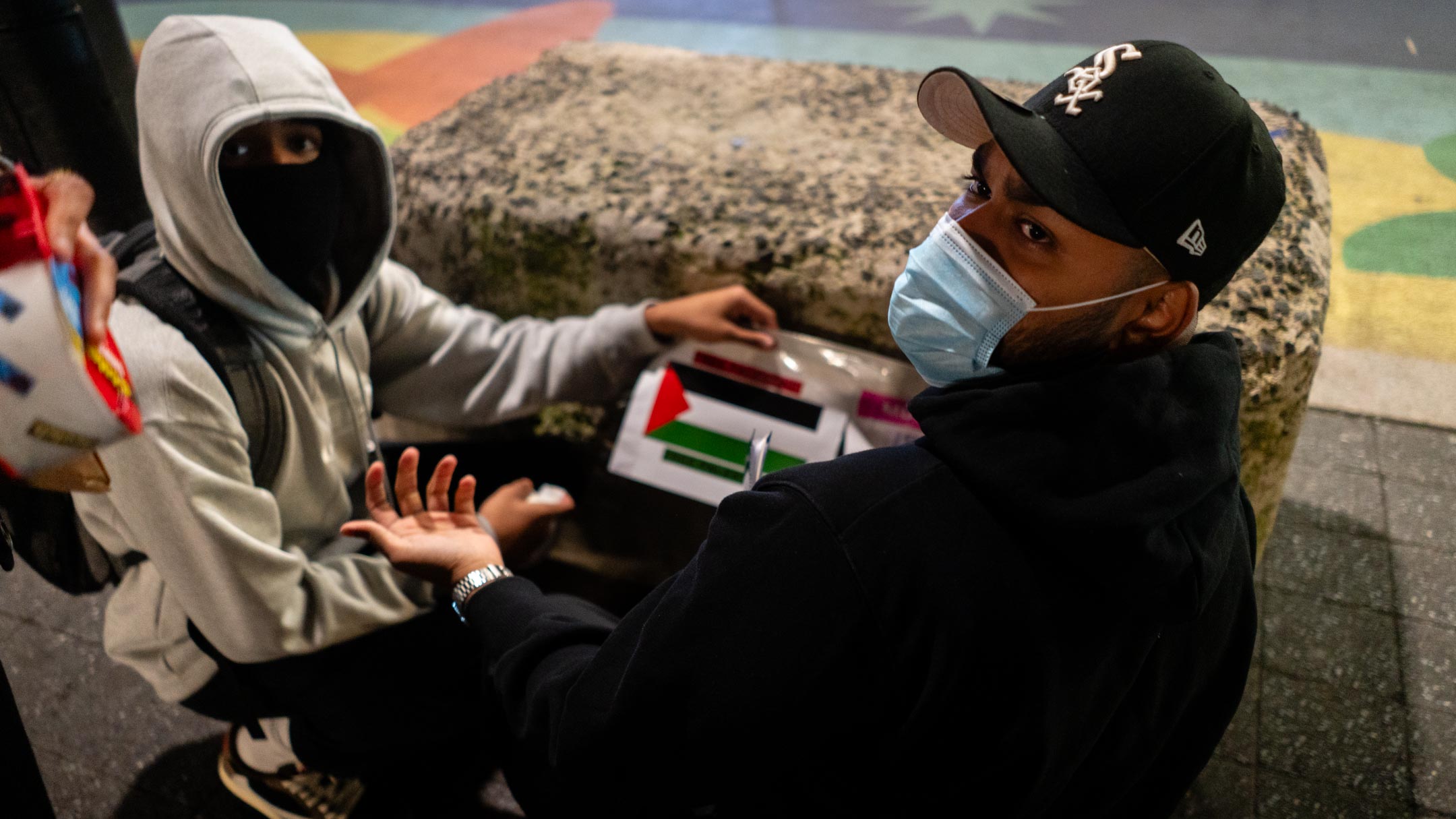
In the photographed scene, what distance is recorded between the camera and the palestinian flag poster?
1704mm

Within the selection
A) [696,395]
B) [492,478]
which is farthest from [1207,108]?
[492,478]

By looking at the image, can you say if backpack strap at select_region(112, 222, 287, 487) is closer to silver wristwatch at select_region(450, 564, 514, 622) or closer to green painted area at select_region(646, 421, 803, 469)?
silver wristwatch at select_region(450, 564, 514, 622)

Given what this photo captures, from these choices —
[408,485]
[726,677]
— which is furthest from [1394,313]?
[408,485]

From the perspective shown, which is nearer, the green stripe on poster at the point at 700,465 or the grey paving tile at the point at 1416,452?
the green stripe on poster at the point at 700,465

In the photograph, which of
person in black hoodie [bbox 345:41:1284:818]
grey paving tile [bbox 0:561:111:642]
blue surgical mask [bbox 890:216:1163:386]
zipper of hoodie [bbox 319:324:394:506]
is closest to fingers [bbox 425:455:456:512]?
zipper of hoodie [bbox 319:324:394:506]

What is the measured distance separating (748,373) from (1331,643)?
1419mm

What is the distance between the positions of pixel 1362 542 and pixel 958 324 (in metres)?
1.71

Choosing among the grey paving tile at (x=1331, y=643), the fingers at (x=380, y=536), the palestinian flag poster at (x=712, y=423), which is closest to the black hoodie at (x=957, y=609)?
the fingers at (x=380, y=536)

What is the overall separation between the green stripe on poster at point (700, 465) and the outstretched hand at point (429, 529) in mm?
431

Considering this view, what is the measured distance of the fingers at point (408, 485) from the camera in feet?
4.55

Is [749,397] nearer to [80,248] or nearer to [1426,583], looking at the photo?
[80,248]

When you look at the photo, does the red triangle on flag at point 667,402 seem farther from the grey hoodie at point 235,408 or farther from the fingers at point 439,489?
the fingers at point 439,489

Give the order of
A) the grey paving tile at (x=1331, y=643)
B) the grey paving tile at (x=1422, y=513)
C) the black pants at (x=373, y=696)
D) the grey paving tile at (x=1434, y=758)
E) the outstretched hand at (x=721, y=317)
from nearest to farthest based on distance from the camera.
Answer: the black pants at (x=373, y=696) < the grey paving tile at (x=1434, y=758) < the outstretched hand at (x=721, y=317) < the grey paving tile at (x=1331, y=643) < the grey paving tile at (x=1422, y=513)

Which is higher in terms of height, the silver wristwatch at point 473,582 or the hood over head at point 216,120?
the hood over head at point 216,120
